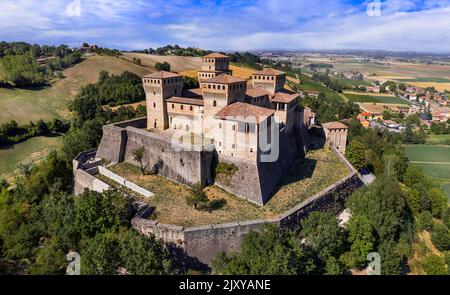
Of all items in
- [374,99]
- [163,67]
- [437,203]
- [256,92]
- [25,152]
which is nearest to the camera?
[256,92]

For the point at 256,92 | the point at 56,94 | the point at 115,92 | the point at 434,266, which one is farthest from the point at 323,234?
the point at 56,94

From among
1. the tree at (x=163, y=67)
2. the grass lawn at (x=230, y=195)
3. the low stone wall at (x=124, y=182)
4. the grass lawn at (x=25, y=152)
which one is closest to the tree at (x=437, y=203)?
the grass lawn at (x=230, y=195)

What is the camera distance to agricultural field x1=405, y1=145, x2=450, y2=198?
47406mm

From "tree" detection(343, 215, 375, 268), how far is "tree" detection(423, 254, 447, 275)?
4.39 meters

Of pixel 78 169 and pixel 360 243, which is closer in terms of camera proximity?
pixel 360 243

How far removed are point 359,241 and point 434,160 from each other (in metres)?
40.6

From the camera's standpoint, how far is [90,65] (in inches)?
3027

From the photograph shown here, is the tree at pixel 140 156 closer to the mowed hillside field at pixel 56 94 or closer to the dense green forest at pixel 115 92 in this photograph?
the dense green forest at pixel 115 92

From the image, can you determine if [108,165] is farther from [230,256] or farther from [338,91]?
[338,91]

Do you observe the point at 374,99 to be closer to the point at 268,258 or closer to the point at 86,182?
the point at 86,182

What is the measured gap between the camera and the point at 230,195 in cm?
2633

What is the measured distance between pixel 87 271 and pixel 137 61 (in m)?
69.0

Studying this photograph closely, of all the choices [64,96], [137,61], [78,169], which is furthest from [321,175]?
[137,61]

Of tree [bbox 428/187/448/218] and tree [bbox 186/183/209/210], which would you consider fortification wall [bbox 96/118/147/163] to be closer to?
tree [bbox 186/183/209/210]
